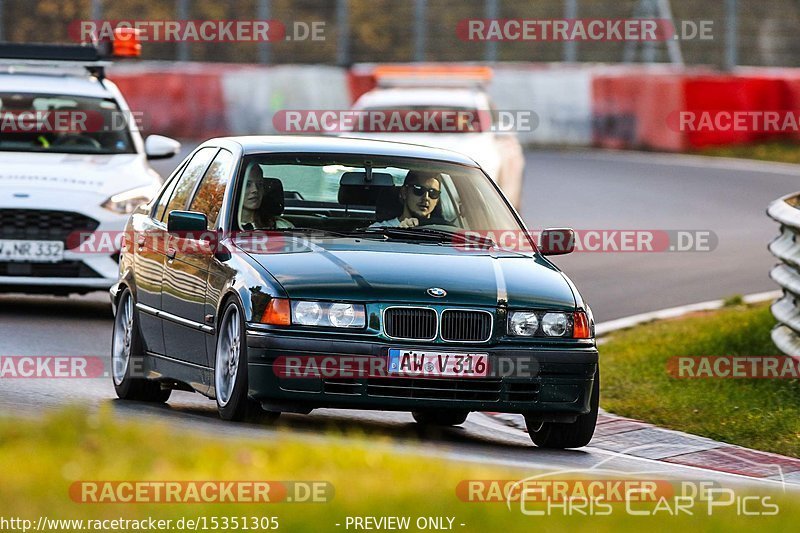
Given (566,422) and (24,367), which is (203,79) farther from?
(566,422)

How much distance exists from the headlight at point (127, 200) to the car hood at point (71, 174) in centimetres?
5

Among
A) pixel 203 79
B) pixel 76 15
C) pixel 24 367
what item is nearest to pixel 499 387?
pixel 24 367

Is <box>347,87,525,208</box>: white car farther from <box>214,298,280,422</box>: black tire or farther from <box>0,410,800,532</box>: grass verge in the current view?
<box>0,410,800,532</box>: grass verge

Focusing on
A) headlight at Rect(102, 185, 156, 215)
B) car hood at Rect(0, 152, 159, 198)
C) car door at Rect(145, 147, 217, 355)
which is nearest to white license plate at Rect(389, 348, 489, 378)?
car door at Rect(145, 147, 217, 355)

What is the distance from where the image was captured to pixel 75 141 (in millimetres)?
15055

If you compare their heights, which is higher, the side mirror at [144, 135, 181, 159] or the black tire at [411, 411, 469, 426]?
the side mirror at [144, 135, 181, 159]

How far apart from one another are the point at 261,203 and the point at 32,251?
15.0ft

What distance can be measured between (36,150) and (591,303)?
191 inches

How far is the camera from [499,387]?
8.52m

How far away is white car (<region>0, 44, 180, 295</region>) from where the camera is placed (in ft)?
44.7

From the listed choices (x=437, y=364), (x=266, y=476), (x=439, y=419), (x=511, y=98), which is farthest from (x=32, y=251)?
(x=511, y=98)

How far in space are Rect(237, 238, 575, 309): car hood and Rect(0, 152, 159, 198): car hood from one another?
17.0ft

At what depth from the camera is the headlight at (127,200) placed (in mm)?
13883

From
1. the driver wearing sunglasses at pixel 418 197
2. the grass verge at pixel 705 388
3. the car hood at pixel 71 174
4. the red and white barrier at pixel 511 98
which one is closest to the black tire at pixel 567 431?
the grass verge at pixel 705 388
